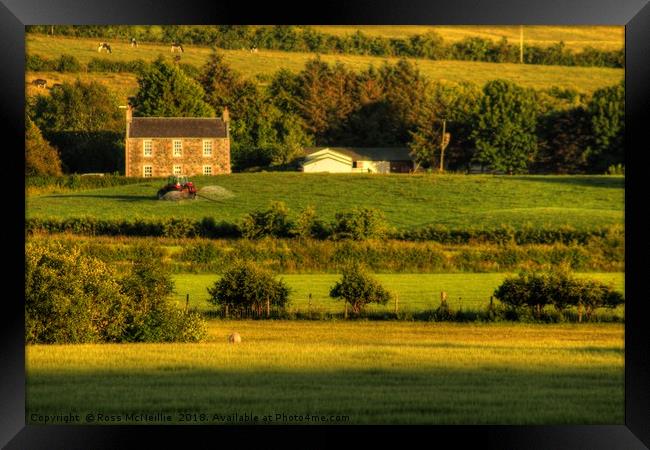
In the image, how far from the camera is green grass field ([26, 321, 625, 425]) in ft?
38.7

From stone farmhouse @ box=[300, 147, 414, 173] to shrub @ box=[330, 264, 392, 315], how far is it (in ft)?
21.4

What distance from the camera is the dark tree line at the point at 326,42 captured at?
86.4 ft

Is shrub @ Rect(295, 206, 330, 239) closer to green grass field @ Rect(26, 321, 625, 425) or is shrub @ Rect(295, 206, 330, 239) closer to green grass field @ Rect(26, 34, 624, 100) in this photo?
green grass field @ Rect(26, 34, 624, 100)

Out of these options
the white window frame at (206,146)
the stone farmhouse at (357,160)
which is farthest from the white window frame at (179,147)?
the stone farmhouse at (357,160)

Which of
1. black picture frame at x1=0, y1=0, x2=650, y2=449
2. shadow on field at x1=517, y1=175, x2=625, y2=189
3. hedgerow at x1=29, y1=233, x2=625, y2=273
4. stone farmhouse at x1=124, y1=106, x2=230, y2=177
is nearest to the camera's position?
black picture frame at x1=0, y1=0, x2=650, y2=449

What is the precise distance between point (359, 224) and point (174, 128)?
6.05 metres

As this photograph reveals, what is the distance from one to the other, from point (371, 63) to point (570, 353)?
44.8 ft

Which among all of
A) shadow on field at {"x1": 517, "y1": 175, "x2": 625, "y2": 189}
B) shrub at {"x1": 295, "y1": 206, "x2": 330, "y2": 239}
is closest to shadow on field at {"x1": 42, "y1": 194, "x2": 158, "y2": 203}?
shrub at {"x1": 295, "y1": 206, "x2": 330, "y2": 239}

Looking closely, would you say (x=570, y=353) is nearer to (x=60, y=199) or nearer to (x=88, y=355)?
(x=88, y=355)

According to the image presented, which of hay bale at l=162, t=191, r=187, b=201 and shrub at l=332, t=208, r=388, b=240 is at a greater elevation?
hay bale at l=162, t=191, r=187, b=201

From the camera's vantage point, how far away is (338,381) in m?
13.6

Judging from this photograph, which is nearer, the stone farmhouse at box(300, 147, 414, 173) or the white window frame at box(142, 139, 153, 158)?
the white window frame at box(142, 139, 153, 158)

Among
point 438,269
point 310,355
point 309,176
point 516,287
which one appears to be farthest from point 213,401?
point 309,176
